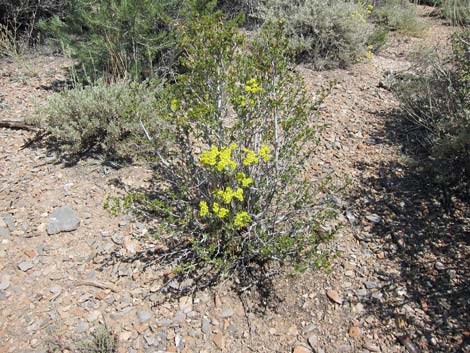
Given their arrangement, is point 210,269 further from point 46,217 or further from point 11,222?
point 11,222

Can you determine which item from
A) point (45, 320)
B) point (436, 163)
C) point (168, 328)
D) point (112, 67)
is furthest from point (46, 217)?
point (436, 163)

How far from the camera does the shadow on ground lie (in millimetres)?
2163

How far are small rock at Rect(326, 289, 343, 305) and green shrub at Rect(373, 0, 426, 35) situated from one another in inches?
204

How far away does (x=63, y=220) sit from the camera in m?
2.71

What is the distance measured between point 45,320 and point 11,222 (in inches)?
Answer: 35.6

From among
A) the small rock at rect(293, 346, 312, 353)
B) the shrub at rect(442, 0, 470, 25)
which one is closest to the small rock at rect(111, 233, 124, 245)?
the small rock at rect(293, 346, 312, 353)

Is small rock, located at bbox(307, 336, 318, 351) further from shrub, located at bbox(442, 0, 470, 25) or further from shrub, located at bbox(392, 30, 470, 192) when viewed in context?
shrub, located at bbox(442, 0, 470, 25)

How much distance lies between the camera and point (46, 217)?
2.74m

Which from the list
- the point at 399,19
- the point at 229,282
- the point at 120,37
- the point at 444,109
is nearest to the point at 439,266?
the point at 229,282

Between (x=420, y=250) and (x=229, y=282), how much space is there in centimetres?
130

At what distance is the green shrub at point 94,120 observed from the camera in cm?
321

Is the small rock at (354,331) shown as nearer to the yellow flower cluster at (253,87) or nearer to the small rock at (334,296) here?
the small rock at (334,296)

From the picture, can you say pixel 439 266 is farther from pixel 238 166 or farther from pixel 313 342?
pixel 238 166

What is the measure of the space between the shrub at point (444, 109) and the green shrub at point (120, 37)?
2588 mm
